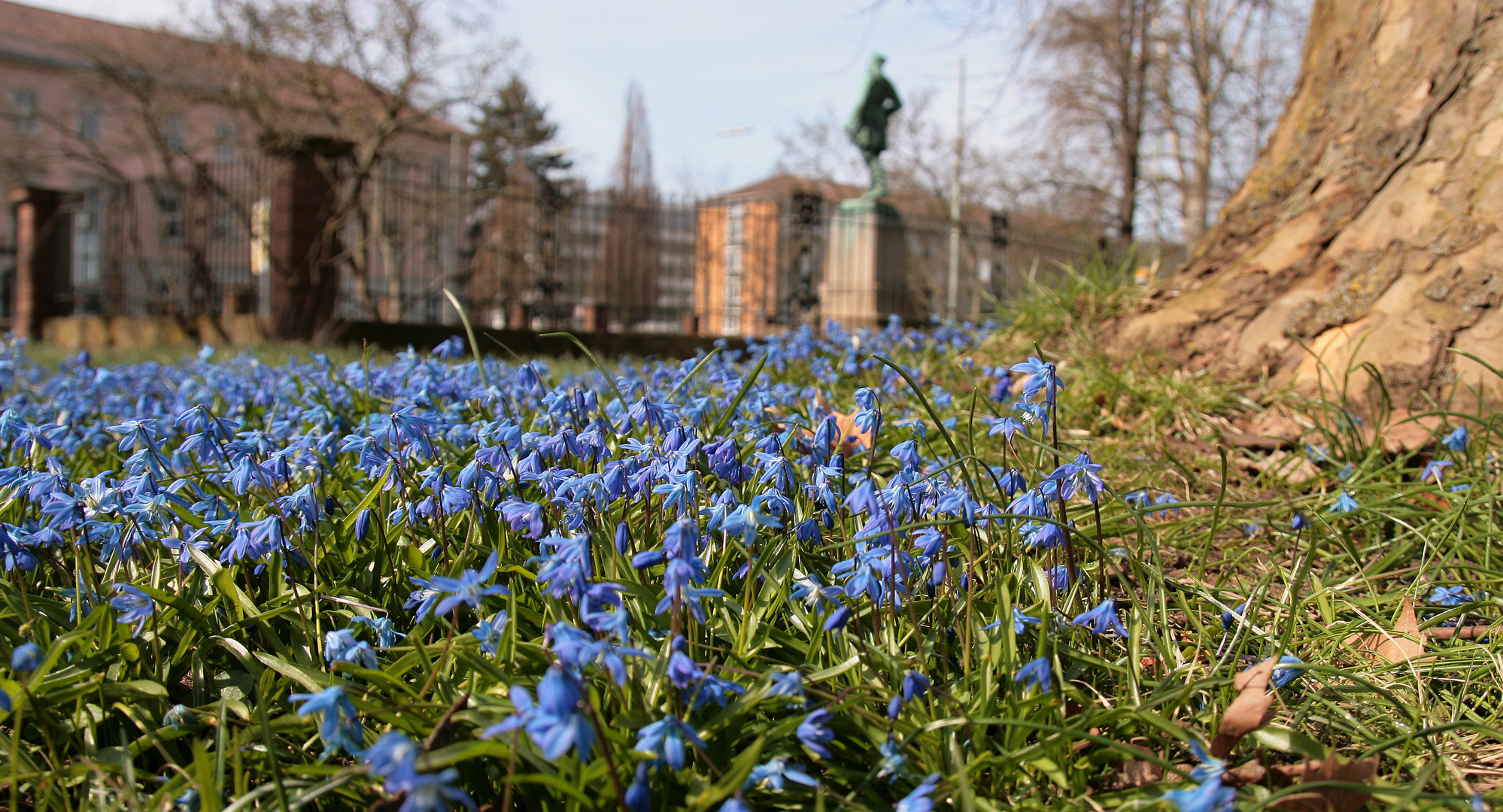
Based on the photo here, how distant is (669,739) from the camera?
986 mm

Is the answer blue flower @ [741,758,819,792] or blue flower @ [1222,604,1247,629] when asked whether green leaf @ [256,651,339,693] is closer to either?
blue flower @ [741,758,819,792]

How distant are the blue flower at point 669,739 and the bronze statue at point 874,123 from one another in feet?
47.0

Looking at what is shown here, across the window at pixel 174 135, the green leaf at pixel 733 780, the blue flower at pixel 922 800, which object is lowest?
the blue flower at pixel 922 800

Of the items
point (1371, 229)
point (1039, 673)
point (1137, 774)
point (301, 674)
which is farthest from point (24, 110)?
point (1137, 774)

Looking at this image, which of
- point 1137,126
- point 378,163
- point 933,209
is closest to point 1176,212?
point 1137,126

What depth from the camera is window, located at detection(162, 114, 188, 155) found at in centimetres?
1214

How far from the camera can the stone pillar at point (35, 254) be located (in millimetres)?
15125

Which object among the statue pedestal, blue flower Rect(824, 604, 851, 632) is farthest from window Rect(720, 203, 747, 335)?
blue flower Rect(824, 604, 851, 632)

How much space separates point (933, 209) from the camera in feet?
80.5

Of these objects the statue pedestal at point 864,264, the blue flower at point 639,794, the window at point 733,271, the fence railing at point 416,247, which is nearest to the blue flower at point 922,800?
the blue flower at point 639,794

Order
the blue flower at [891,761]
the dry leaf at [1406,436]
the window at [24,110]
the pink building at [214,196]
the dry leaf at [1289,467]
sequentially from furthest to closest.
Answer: the window at [24,110] < the pink building at [214,196] < the dry leaf at [1289,467] < the dry leaf at [1406,436] < the blue flower at [891,761]

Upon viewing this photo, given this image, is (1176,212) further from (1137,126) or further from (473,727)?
(473,727)

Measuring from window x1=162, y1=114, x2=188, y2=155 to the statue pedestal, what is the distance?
30.7ft

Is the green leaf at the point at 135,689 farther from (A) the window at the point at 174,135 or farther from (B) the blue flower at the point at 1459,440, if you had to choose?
(A) the window at the point at 174,135
